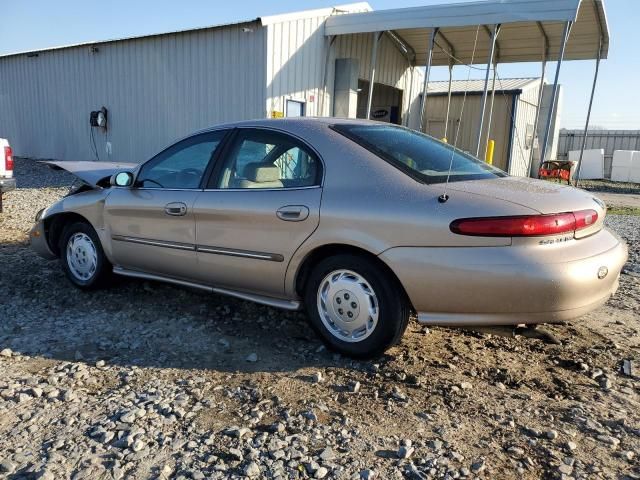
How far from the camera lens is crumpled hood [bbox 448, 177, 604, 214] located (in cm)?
293

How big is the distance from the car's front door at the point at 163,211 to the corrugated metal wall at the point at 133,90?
7.28 meters

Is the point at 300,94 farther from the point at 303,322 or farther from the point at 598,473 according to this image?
the point at 598,473

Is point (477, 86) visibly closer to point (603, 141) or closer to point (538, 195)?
point (603, 141)

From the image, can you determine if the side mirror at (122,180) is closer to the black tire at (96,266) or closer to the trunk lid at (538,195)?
the black tire at (96,266)

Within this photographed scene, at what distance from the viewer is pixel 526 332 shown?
3850 mm

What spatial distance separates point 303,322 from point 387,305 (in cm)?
110

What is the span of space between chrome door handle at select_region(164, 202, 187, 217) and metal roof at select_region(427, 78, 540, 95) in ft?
52.4

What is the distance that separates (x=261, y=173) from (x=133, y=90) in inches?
458

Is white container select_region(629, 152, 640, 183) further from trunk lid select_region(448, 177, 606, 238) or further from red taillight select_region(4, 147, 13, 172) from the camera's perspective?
red taillight select_region(4, 147, 13, 172)

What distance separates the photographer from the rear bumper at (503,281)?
9.28ft

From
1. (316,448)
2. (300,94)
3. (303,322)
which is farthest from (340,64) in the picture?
(316,448)

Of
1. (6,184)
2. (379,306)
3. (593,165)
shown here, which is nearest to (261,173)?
(379,306)

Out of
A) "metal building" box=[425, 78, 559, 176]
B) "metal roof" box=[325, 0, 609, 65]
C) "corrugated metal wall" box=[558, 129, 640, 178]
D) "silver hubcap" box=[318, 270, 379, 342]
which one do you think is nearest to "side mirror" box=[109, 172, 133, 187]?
"silver hubcap" box=[318, 270, 379, 342]

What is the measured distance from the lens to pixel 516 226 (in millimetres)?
2807
